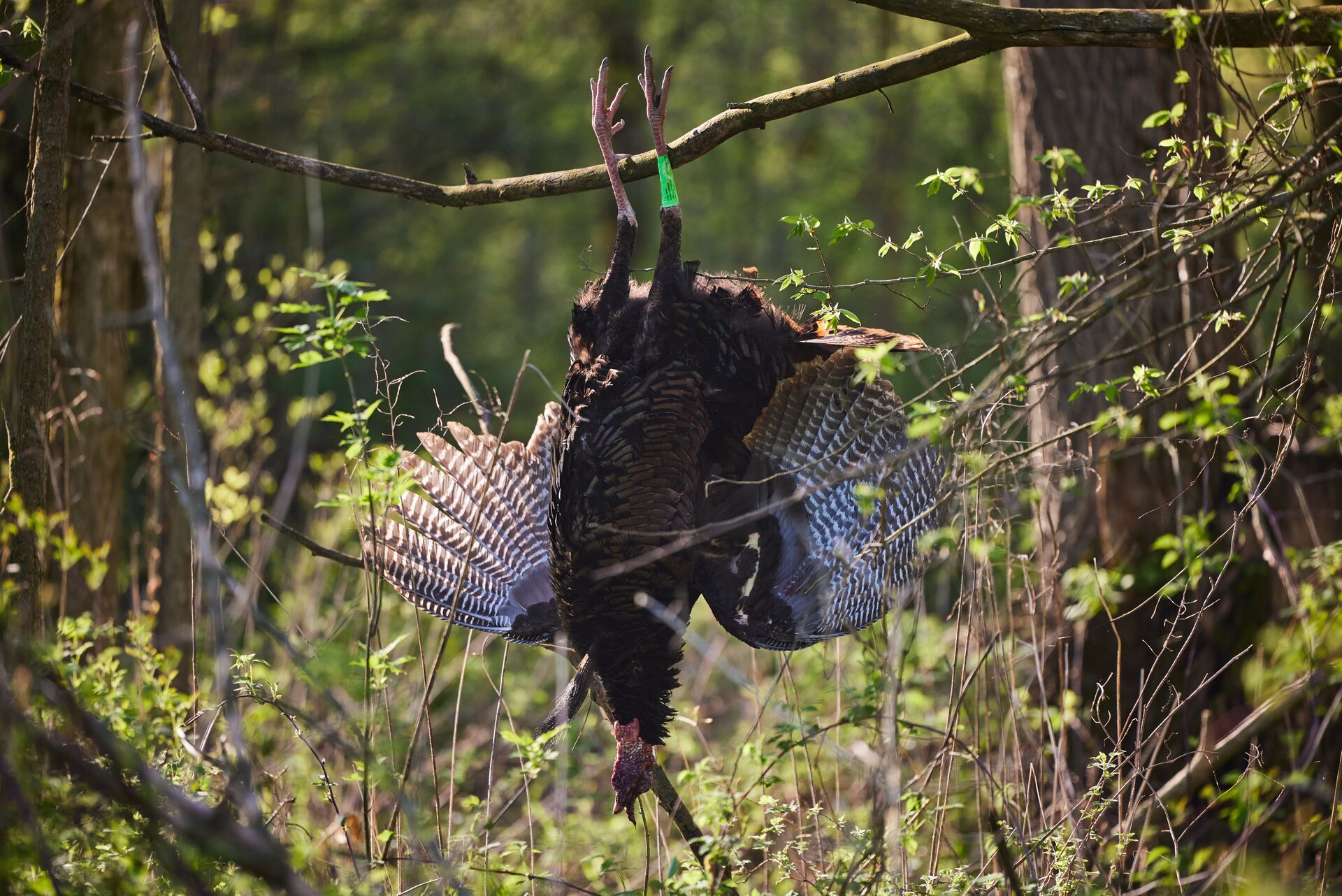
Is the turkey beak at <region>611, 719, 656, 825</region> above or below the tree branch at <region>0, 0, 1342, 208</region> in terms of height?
below

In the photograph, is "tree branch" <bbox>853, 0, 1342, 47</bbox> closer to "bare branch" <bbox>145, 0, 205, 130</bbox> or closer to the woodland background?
the woodland background

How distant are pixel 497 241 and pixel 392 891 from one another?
16345 mm

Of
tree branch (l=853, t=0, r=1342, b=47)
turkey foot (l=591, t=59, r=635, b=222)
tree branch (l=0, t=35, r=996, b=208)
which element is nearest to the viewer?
tree branch (l=853, t=0, r=1342, b=47)

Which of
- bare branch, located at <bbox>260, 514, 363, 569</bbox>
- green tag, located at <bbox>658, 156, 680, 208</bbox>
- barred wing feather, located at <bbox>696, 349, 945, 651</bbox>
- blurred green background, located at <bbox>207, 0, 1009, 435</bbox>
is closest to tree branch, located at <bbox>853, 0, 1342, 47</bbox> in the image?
green tag, located at <bbox>658, 156, 680, 208</bbox>

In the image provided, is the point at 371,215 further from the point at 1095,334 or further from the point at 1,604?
the point at 1,604

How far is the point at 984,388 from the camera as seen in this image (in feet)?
7.07

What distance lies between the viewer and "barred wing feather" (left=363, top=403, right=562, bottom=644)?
173 inches

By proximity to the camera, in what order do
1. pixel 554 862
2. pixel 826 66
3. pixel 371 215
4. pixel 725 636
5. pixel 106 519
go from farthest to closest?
pixel 826 66 < pixel 371 215 < pixel 725 636 < pixel 106 519 < pixel 554 862

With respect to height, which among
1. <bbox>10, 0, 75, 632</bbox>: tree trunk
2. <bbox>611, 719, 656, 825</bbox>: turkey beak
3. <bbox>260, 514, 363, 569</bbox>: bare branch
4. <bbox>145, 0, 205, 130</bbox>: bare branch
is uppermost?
<bbox>145, 0, 205, 130</bbox>: bare branch

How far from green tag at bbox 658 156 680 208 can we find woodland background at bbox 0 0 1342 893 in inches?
14.6

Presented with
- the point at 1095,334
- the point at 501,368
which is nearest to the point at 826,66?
the point at 501,368

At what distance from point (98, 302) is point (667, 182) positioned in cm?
280

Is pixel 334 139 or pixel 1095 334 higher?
pixel 334 139

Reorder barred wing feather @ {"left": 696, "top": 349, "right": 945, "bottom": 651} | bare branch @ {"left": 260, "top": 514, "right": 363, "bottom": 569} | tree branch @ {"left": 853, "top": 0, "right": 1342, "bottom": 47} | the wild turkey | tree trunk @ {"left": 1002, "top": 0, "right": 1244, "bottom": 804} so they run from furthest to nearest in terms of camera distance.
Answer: tree trunk @ {"left": 1002, "top": 0, "right": 1244, "bottom": 804} → barred wing feather @ {"left": 696, "top": 349, "right": 945, "bottom": 651} → the wild turkey → bare branch @ {"left": 260, "top": 514, "right": 363, "bottom": 569} → tree branch @ {"left": 853, "top": 0, "right": 1342, "bottom": 47}
